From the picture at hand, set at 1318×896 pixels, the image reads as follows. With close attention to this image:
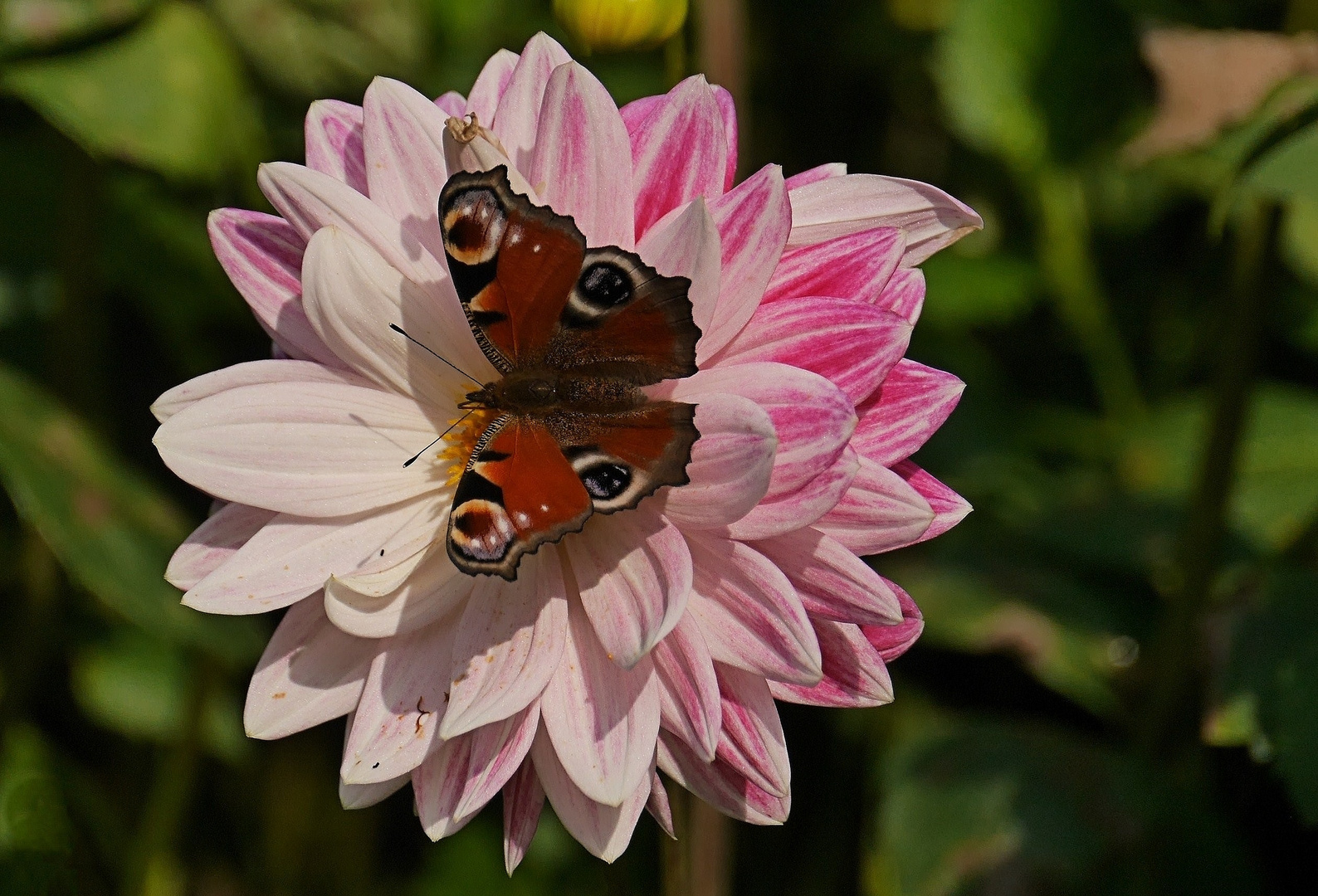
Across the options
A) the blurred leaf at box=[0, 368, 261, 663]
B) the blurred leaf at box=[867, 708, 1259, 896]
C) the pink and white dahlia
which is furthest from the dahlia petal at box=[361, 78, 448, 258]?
the blurred leaf at box=[867, 708, 1259, 896]

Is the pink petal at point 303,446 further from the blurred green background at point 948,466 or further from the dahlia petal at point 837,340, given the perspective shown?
the blurred green background at point 948,466

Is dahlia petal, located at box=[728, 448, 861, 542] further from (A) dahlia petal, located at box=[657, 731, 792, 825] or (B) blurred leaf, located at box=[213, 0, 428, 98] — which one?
(B) blurred leaf, located at box=[213, 0, 428, 98]

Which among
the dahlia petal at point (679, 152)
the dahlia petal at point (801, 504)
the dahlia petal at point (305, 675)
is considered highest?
the dahlia petal at point (679, 152)

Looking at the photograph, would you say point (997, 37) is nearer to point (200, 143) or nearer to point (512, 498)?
point (200, 143)

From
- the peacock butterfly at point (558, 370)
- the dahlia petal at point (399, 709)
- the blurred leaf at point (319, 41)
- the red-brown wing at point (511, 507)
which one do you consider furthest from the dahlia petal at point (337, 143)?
the blurred leaf at point (319, 41)

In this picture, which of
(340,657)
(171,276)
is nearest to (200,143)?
(171,276)

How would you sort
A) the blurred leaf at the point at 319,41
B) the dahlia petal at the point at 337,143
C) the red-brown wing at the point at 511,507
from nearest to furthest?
the red-brown wing at the point at 511,507
the dahlia petal at the point at 337,143
the blurred leaf at the point at 319,41

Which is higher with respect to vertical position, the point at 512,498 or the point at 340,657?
the point at 512,498
